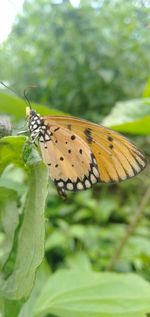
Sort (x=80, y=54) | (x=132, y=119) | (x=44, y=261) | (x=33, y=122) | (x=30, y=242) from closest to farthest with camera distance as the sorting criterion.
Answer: (x=30, y=242) < (x=33, y=122) < (x=44, y=261) < (x=132, y=119) < (x=80, y=54)

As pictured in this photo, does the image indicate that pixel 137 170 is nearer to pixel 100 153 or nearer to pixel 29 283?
pixel 100 153

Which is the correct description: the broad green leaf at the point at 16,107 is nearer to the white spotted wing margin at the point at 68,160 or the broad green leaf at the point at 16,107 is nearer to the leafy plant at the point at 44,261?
the leafy plant at the point at 44,261

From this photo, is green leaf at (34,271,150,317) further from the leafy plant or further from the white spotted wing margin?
the white spotted wing margin

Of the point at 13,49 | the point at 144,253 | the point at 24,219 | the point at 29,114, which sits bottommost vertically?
the point at 144,253

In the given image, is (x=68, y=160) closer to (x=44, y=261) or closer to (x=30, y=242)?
(x=44, y=261)

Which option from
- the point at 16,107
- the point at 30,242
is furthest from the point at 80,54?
the point at 30,242

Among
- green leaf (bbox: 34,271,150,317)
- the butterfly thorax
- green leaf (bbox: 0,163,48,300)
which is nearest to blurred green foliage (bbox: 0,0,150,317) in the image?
green leaf (bbox: 34,271,150,317)

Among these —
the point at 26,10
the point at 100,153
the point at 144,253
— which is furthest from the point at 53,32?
the point at 100,153
